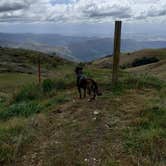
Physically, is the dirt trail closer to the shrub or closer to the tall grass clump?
the tall grass clump

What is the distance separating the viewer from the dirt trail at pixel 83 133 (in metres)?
4.36

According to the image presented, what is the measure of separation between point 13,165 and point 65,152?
81cm

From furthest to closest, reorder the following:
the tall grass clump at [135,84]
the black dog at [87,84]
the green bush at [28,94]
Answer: the green bush at [28,94] < the tall grass clump at [135,84] < the black dog at [87,84]

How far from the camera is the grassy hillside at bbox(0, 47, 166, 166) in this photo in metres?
4.38

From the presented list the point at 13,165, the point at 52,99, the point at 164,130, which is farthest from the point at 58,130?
the point at 52,99

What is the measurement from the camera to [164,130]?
5.03 metres

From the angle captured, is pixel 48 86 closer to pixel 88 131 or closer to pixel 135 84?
pixel 135 84

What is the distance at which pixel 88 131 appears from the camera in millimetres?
5234

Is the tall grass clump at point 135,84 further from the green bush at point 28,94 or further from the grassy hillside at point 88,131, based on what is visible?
the green bush at point 28,94

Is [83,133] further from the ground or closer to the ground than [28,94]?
further from the ground

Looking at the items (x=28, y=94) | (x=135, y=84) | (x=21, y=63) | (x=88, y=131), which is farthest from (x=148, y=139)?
(x=21, y=63)

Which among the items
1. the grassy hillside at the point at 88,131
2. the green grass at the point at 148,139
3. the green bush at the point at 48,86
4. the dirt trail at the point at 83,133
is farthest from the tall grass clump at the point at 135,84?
the green grass at the point at 148,139

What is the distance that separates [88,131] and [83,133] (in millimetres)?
119

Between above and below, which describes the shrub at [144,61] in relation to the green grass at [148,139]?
below
